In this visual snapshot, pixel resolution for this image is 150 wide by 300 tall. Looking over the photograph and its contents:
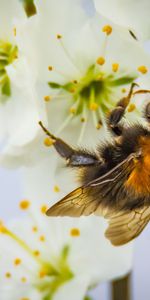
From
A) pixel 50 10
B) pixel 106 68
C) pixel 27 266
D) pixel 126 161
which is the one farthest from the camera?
pixel 27 266

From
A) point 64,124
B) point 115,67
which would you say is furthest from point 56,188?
point 115,67

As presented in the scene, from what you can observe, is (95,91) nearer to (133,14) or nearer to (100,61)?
(100,61)

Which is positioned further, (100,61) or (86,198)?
(100,61)

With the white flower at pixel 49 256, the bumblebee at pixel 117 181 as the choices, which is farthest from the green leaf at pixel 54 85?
the white flower at pixel 49 256

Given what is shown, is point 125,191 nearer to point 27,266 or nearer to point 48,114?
point 48,114

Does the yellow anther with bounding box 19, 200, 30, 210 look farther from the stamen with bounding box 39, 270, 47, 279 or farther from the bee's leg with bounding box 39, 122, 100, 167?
the bee's leg with bounding box 39, 122, 100, 167

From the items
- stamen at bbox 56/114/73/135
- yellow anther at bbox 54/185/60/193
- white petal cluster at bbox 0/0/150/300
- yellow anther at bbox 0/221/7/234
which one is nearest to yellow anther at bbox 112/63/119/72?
white petal cluster at bbox 0/0/150/300

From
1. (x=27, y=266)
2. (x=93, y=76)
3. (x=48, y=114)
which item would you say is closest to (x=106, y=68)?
(x=93, y=76)
